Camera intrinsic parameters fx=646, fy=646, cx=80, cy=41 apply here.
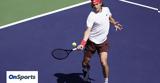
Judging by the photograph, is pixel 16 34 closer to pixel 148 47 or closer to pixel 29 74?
pixel 29 74

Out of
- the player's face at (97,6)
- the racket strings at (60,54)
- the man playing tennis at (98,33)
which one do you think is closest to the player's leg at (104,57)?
the man playing tennis at (98,33)

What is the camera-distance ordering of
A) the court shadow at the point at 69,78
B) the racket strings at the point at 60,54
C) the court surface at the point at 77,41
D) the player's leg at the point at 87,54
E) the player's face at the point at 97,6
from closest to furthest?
the player's face at the point at 97,6
the player's leg at the point at 87,54
the court shadow at the point at 69,78
the court surface at the point at 77,41
the racket strings at the point at 60,54

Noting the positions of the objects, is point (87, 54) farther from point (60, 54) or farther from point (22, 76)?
point (22, 76)

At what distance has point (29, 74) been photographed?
55.4 ft

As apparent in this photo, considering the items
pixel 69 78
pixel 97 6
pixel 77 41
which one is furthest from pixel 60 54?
pixel 97 6

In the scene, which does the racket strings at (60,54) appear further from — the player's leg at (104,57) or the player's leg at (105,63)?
the player's leg at (105,63)

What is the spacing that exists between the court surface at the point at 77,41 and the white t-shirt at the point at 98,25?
1.28 meters

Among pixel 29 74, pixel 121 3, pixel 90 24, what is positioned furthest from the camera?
pixel 121 3

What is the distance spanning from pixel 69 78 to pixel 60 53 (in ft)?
3.05

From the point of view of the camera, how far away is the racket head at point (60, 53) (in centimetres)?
1742

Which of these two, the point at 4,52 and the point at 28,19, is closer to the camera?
the point at 4,52

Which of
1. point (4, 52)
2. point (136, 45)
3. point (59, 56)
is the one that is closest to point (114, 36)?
point (136, 45)

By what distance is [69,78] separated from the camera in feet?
55.2

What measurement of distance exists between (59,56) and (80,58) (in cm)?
61
